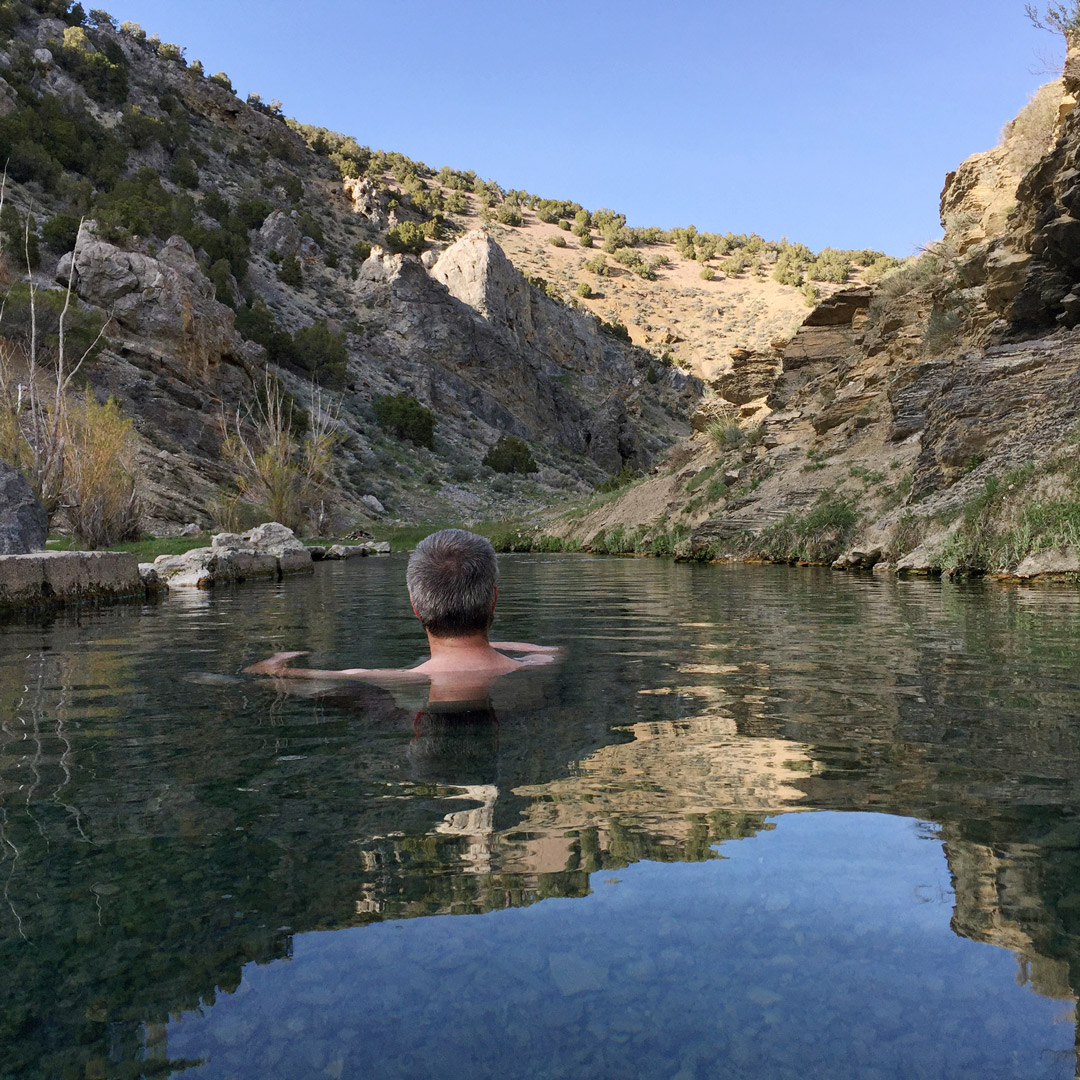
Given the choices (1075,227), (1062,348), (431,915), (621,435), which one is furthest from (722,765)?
(621,435)

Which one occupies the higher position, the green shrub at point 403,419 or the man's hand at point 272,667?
the green shrub at point 403,419

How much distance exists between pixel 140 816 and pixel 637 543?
23.3 metres

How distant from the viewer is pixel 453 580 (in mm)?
4309

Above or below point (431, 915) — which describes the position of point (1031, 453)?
above

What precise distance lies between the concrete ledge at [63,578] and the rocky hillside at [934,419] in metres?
11.1

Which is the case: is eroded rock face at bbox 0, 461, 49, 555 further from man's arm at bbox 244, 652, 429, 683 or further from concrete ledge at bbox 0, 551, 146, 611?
man's arm at bbox 244, 652, 429, 683

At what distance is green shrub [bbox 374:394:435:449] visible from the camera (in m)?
45.2

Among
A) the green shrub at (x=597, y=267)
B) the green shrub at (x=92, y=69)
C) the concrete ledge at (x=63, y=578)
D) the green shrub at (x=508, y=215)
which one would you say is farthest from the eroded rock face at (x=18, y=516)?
the green shrub at (x=508, y=215)

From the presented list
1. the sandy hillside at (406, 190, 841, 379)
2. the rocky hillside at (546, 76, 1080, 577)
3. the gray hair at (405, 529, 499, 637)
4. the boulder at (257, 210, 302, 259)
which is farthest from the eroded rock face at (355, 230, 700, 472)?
the gray hair at (405, 529, 499, 637)

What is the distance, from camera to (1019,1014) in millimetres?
1459

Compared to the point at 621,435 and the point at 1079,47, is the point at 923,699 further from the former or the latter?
the point at 621,435

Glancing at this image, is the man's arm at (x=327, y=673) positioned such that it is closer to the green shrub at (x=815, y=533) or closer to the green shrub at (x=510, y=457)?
the green shrub at (x=815, y=533)

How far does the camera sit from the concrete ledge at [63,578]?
9.58 meters

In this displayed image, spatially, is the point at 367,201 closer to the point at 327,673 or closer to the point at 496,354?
the point at 496,354
